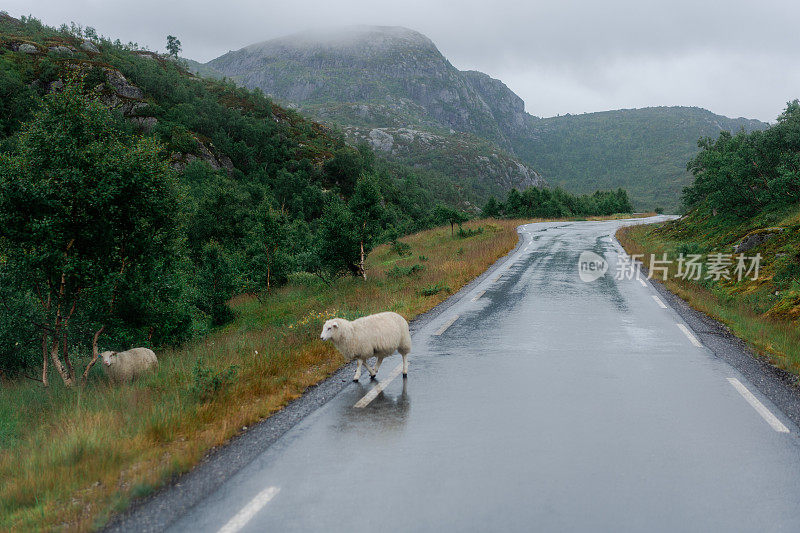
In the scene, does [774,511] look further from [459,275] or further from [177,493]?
[459,275]

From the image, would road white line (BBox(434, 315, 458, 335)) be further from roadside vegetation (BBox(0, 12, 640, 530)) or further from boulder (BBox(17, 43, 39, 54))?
boulder (BBox(17, 43, 39, 54))

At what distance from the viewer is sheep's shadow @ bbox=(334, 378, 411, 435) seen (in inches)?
232

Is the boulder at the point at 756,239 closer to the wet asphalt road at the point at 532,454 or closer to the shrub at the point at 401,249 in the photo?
the wet asphalt road at the point at 532,454

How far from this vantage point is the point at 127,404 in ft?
21.5

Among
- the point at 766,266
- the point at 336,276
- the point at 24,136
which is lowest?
the point at 336,276

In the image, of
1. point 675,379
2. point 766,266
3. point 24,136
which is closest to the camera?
point 675,379

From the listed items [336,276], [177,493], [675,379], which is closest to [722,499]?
[675,379]

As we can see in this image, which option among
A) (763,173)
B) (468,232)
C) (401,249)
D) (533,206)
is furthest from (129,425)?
(533,206)

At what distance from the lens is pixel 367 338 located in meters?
7.81

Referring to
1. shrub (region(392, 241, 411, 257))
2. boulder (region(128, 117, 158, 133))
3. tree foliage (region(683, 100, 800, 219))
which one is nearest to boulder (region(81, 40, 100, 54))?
boulder (region(128, 117, 158, 133))

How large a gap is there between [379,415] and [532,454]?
2127 millimetres

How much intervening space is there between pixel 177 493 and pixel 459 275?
16.3 m

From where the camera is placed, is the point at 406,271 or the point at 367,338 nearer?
the point at 367,338

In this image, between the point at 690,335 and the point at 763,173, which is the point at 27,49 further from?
the point at 690,335
